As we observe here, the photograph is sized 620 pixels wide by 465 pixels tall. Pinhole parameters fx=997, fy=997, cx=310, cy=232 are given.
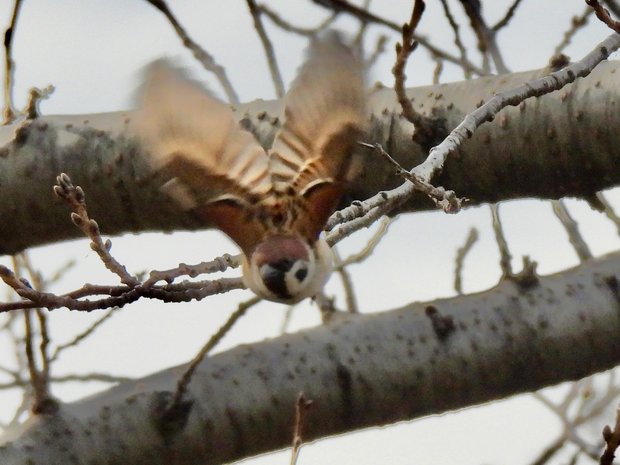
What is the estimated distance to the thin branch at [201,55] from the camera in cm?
211

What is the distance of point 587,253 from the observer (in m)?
2.26

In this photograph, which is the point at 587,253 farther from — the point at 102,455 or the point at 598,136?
the point at 102,455

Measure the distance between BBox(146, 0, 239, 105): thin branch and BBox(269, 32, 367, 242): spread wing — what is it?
89 centimetres

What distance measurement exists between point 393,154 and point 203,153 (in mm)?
813

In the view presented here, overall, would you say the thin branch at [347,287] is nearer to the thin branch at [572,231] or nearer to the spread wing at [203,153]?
the thin branch at [572,231]

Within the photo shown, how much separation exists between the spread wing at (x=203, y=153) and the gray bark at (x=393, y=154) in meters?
0.67

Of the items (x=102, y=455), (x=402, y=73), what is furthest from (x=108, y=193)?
(x=402, y=73)

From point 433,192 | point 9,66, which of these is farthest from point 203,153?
point 9,66

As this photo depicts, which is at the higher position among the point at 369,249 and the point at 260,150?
the point at 369,249

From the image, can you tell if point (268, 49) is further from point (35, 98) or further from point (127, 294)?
point (127, 294)

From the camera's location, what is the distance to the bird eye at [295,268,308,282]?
1.15 m

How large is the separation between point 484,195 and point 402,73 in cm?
50

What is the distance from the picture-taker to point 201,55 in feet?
7.39

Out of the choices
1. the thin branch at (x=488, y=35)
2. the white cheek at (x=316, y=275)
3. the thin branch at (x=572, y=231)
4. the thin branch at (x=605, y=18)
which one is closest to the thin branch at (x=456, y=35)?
the thin branch at (x=488, y=35)
